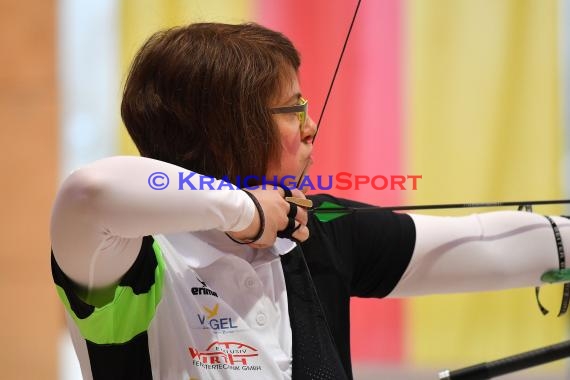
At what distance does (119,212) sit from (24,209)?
3.20ft

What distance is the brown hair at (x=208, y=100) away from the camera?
0.86m

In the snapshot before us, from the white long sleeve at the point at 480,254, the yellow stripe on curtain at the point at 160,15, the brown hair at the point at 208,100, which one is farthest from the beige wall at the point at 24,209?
the white long sleeve at the point at 480,254

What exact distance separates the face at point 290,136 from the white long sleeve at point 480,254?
0.76ft

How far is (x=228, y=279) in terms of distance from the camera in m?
0.85

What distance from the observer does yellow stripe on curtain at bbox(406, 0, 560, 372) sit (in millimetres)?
1367

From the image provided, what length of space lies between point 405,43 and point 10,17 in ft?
2.90

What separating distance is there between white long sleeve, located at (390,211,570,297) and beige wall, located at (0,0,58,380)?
0.87 meters

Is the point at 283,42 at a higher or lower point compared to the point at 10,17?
lower

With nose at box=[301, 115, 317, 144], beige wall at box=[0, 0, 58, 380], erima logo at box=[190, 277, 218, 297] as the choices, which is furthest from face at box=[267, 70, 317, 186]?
beige wall at box=[0, 0, 58, 380]

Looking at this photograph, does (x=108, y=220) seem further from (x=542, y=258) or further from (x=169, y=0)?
(x=169, y=0)

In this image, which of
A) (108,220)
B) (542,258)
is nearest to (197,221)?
(108,220)

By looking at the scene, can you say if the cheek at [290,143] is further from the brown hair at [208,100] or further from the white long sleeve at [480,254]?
the white long sleeve at [480,254]

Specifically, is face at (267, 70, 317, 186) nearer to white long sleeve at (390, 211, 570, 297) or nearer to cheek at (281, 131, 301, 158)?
cheek at (281, 131, 301, 158)

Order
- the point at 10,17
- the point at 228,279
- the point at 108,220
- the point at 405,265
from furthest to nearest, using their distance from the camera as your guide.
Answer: the point at 10,17
the point at 405,265
the point at 228,279
the point at 108,220
